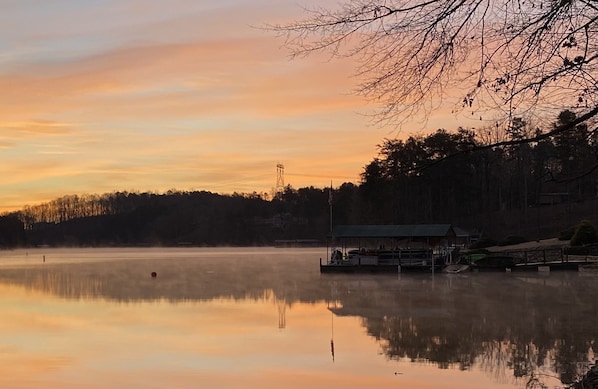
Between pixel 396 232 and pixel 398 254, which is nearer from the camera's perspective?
pixel 398 254

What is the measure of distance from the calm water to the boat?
1132cm

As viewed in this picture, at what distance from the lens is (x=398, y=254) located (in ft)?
147

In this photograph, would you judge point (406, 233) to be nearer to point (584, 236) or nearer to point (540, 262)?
point (540, 262)

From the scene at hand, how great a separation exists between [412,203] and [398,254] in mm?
36002

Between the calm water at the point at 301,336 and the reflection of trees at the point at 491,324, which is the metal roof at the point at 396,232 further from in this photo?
the calm water at the point at 301,336

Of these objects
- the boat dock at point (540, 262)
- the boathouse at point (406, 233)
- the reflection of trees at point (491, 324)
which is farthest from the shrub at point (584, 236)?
the reflection of trees at point (491, 324)

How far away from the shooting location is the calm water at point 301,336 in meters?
12.8

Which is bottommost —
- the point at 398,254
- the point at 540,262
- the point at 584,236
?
the point at 540,262

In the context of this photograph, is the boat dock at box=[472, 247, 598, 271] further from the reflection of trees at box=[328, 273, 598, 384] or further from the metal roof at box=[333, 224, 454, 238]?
the reflection of trees at box=[328, 273, 598, 384]

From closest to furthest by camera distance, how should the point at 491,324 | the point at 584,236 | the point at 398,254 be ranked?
the point at 491,324 < the point at 584,236 < the point at 398,254

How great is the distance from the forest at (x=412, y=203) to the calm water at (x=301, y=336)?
3701 mm

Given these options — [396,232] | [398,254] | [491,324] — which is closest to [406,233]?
[396,232]

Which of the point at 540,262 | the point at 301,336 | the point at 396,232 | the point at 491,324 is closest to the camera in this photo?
the point at 301,336

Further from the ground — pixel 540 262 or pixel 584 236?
pixel 584 236
